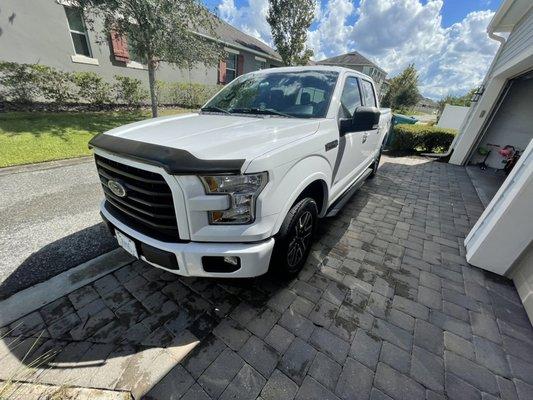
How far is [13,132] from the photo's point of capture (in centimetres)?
561

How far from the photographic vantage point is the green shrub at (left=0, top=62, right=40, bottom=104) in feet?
21.5

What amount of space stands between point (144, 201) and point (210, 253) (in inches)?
24.5

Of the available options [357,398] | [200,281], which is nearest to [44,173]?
[200,281]

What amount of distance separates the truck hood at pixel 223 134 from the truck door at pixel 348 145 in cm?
69

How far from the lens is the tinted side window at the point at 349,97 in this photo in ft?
9.46

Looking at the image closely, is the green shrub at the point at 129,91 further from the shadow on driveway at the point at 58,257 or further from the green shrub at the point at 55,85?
the shadow on driveway at the point at 58,257

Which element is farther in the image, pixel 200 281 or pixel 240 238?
pixel 200 281

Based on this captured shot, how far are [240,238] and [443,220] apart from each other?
4.09 meters

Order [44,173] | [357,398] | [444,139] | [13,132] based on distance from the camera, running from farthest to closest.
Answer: [444,139], [13,132], [44,173], [357,398]

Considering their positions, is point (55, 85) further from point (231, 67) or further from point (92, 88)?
point (231, 67)

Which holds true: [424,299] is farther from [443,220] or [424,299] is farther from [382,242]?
[443,220]

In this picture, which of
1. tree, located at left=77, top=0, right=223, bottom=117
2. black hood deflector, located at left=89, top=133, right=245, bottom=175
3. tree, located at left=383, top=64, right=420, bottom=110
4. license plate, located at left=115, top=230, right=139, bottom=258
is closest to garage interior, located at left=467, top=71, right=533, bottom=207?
black hood deflector, located at left=89, top=133, right=245, bottom=175

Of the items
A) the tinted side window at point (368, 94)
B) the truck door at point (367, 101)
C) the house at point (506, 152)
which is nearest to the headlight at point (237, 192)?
the truck door at point (367, 101)

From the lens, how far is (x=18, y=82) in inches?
265
